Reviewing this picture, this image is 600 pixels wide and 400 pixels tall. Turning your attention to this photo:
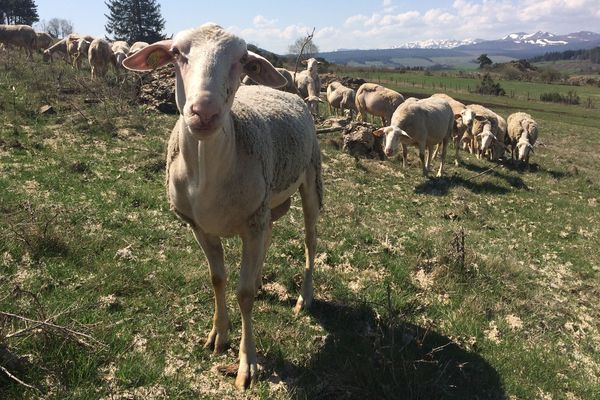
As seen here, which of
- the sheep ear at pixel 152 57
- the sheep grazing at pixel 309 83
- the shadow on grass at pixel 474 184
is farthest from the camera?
the sheep grazing at pixel 309 83

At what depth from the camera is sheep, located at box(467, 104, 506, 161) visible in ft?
52.7

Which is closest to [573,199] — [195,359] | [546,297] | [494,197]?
[494,197]

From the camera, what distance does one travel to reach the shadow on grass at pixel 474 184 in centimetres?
1138

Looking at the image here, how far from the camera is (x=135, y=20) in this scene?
195 ft

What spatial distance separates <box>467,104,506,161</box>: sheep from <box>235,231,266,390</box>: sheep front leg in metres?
14.2

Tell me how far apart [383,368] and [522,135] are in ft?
49.6

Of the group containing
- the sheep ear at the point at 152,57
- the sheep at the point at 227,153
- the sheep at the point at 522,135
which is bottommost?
the sheep at the point at 522,135

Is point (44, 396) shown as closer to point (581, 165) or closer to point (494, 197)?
point (494, 197)

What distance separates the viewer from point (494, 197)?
37.2 feet

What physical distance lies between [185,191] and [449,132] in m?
12.7

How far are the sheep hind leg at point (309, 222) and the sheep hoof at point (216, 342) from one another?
990 mm

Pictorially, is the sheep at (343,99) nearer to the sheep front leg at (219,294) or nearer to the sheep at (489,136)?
the sheep at (489,136)

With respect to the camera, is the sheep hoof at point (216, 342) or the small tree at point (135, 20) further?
the small tree at point (135, 20)

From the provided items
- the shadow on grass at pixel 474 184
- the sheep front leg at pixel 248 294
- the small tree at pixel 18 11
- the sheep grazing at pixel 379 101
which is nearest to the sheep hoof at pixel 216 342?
the sheep front leg at pixel 248 294
